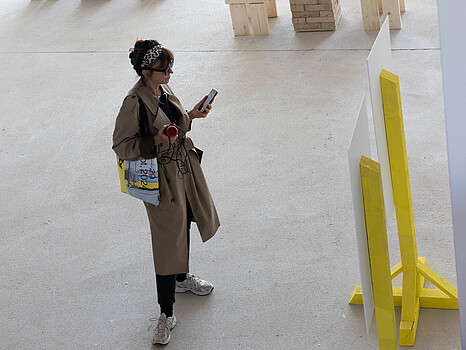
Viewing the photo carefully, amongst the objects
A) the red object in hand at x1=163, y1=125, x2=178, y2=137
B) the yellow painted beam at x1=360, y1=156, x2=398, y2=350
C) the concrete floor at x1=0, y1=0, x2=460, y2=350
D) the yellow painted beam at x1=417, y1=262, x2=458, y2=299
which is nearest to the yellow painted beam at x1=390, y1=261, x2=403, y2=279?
the yellow painted beam at x1=417, y1=262, x2=458, y2=299

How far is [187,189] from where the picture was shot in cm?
409

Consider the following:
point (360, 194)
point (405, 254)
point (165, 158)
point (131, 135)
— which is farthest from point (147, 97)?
point (405, 254)

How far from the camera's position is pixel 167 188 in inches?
156

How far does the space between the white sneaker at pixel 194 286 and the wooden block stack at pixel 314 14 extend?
4361mm

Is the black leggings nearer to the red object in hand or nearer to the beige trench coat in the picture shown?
the beige trench coat

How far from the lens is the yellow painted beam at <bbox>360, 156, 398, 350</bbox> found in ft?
9.64

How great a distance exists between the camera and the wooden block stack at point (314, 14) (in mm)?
7957

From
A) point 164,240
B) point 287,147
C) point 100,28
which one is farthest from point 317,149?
point 100,28

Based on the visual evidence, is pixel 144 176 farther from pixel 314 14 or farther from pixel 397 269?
pixel 314 14

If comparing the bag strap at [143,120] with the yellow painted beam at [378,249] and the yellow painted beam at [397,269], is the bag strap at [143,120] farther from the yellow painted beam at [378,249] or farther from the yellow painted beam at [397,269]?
the yellow painted beam at [397,269]

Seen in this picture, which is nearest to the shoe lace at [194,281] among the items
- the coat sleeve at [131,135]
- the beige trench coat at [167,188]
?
the beige trench coat at [167,188]

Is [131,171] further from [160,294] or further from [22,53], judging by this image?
[22,53]

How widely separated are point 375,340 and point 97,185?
296 centimetres

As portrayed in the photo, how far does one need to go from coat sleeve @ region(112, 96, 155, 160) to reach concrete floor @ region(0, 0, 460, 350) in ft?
4.30
